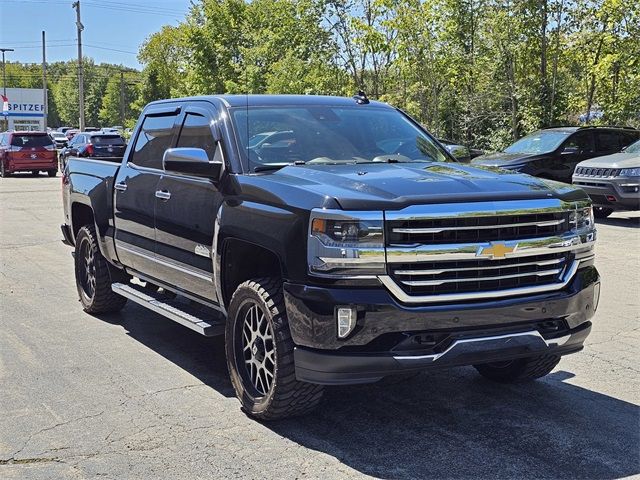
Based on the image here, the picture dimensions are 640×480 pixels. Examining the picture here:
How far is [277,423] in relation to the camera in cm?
475

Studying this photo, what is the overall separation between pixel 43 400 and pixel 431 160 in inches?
124

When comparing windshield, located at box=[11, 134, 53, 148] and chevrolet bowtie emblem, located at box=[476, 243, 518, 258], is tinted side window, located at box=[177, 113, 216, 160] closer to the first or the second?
chevrolet bowtie emblem, located at box=[476, 243, 518, 258]

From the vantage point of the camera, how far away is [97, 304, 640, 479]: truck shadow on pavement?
4.13 meters

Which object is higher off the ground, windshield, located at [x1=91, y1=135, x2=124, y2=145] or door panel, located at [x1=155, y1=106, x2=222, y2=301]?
windshield, located at [x1=91, y1=135, x2=124, y2=145]

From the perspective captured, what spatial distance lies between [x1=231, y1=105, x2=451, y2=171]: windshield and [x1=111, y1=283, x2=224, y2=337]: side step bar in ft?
3.64

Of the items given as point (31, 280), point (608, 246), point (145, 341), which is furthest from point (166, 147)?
point (608, 246)

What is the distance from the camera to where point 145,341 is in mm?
6801

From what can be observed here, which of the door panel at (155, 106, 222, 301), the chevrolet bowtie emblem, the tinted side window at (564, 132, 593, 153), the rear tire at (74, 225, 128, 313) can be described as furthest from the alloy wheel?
the tinted side window at (564, 132, 593, 153)

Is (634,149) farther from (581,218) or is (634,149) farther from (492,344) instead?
(492,344)

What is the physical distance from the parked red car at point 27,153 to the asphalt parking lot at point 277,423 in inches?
1021

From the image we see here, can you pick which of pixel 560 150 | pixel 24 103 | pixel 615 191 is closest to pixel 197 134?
pixel 615 191

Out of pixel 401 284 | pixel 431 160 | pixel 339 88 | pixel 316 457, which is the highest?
pixel 339 88

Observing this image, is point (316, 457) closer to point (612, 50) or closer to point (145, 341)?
point (145, 341)

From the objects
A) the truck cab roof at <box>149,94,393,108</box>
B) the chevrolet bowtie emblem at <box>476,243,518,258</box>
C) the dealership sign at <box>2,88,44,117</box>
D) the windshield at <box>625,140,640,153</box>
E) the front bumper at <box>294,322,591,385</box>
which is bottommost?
the front bumper at <box>294,322,591,385</box>
